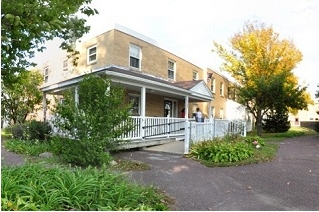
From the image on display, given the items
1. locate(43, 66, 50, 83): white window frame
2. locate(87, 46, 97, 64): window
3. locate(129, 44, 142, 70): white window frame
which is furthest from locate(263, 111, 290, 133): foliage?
locate(43, 66, 50, 83): white window frame

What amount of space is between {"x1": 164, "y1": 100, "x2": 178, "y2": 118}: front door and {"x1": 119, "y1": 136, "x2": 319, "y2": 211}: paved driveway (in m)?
9.87

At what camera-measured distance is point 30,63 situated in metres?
10.0

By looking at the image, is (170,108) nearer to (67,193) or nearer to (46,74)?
(46,74)

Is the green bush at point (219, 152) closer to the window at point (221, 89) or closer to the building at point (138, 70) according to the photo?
the building at point (138, 70)

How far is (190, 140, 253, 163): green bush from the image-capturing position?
32.3ft

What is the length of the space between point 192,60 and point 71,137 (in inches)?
676

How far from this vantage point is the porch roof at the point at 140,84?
489 inches

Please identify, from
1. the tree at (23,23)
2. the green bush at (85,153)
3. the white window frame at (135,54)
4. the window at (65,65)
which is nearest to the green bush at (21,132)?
the window at (65,65)

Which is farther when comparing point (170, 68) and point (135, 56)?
point (170, 68)

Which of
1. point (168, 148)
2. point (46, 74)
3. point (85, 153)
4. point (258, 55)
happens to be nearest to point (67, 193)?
point (85, 153)

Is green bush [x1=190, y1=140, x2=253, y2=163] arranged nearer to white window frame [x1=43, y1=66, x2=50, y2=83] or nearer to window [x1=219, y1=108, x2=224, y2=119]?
white window frame [x1=43, y1=66, x2=50, y2=83]

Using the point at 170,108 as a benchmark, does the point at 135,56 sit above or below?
above

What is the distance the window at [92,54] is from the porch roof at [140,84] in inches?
79.4

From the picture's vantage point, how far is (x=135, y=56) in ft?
57.2
